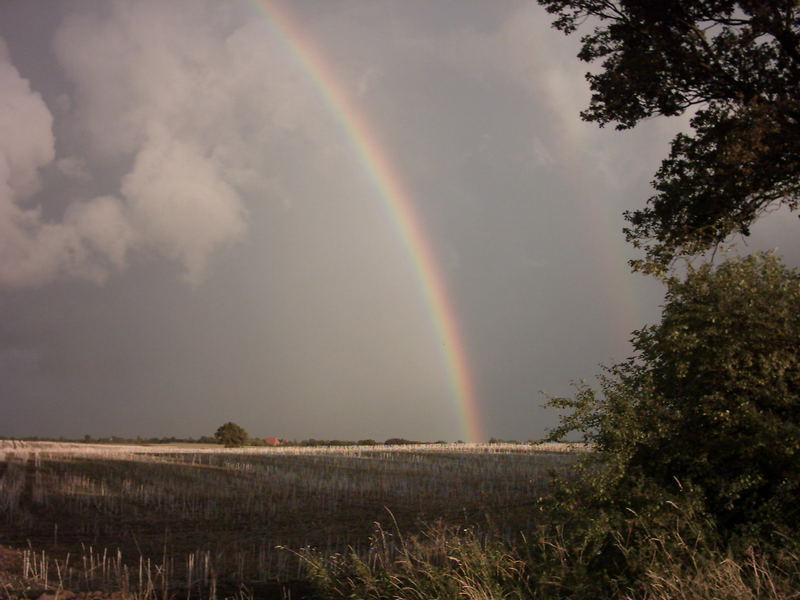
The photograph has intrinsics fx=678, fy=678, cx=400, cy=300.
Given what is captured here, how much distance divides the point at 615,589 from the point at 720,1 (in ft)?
53.4

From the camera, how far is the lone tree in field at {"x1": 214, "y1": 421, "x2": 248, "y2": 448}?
7531 centimetres

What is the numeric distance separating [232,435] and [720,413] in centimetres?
7048

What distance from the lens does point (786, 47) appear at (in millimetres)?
17359

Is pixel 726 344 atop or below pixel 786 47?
below

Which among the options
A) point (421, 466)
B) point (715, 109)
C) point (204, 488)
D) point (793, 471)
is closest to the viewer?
point (793, 471)

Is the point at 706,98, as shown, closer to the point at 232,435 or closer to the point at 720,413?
the point at 720,413

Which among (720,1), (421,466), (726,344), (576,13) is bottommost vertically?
(726,344)

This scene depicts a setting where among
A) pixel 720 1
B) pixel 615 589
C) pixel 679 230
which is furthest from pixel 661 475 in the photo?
pixel 720 1

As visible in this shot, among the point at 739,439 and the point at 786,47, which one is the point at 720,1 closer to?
the point at 786,47

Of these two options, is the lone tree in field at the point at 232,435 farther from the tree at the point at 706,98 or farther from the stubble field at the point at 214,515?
the tree at the point at 706,98

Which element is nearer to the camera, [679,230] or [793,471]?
[793,471]

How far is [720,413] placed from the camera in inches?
411

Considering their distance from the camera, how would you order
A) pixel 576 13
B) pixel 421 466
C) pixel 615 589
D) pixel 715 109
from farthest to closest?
pixel 421 466 < pixel 576 13 < pixel 715 109 < pixel 615 589

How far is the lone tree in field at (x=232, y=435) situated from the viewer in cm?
7531
